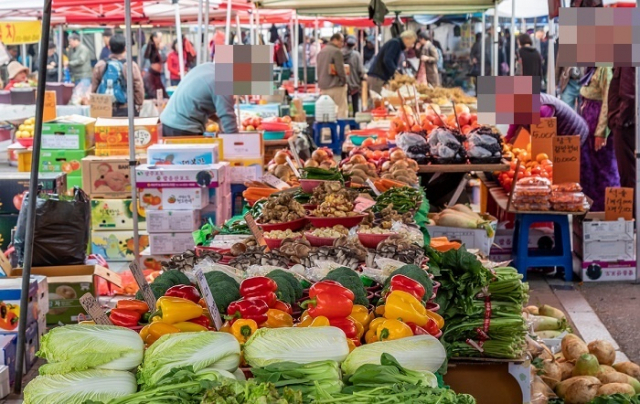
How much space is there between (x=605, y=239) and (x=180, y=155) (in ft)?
12.4

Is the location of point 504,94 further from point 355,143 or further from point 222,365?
point 222,365

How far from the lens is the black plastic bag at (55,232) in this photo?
22.9 ft

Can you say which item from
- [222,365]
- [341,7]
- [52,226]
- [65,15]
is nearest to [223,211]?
[52,226]

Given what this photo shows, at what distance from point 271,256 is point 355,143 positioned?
22.2 feet

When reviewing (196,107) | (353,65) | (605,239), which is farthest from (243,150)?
(353,65)

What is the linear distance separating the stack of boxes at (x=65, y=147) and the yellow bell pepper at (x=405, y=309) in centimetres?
728

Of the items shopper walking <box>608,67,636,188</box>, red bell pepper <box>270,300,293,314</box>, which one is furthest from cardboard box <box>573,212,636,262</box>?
red bell pepper <box>270,300,293,314</box>

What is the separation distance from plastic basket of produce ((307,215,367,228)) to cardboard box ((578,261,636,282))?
3596 millimetres

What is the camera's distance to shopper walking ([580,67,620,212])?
10.4 m

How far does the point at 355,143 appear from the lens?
1102 cm

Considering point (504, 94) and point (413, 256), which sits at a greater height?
point (504, 94)

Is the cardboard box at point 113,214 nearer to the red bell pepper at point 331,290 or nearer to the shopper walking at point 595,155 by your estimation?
the shopper walking at point 595,155

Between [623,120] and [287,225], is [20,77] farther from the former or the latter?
[287,225]

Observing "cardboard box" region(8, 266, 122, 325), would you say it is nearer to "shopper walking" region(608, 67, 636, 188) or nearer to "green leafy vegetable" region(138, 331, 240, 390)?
"green leafy vegetable" region(138, 331, 240, 390)
